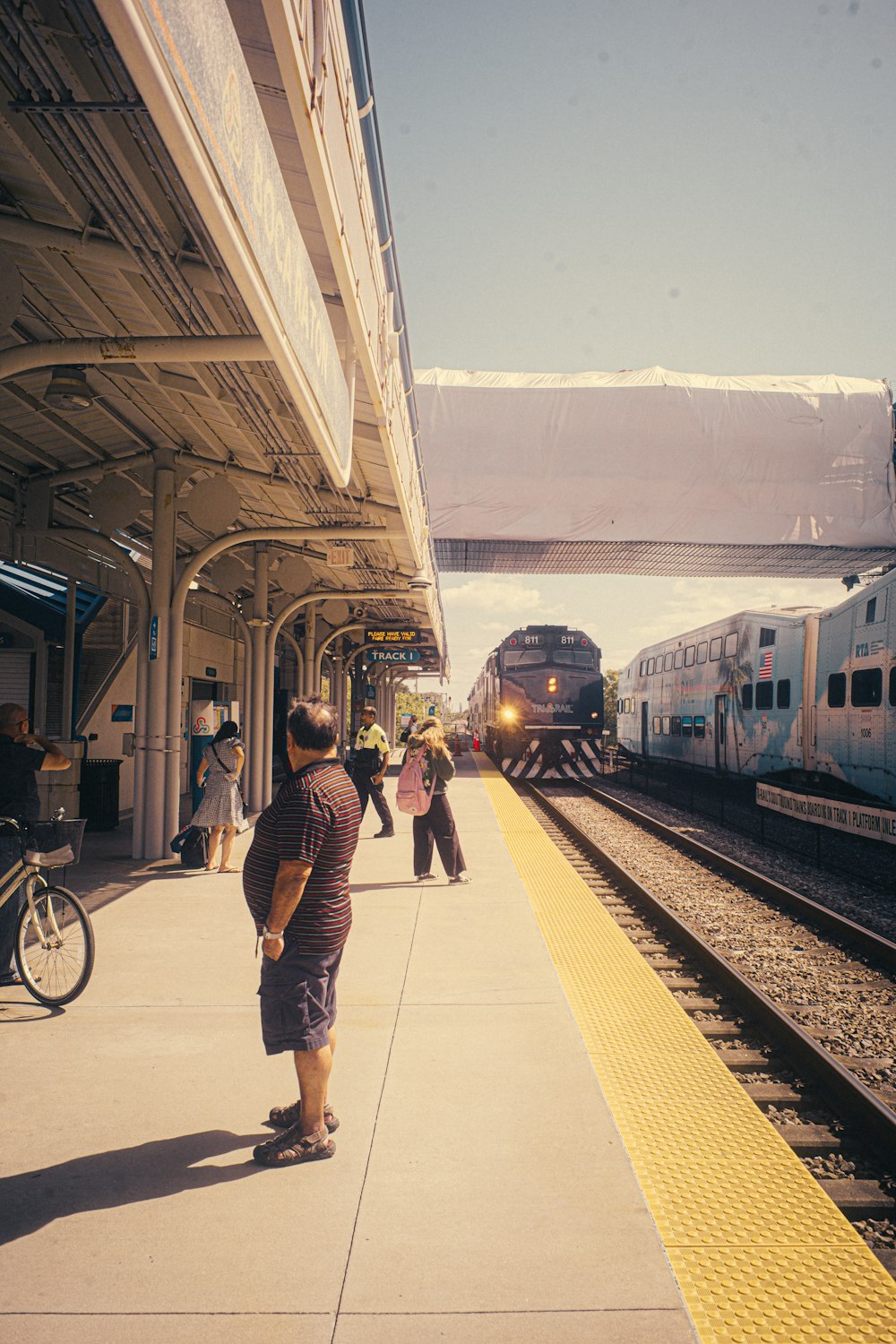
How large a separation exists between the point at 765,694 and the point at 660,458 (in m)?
21.5

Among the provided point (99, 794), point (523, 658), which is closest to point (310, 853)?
point (99, 794)

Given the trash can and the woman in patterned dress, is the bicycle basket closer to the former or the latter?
the woman in patterned dress

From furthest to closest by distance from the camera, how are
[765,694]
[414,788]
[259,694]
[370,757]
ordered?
[765,694] < [259,694] < [370,757] < [414,788]

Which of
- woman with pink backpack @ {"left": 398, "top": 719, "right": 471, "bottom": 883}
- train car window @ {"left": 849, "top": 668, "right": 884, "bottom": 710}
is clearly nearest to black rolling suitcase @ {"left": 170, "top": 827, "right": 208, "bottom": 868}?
woman with pink backpack @ {"left": 398, "top": 719, "right": 471, "bottom": 883}

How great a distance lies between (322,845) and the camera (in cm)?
365

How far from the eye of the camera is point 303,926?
364cm

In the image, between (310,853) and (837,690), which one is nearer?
(310,853)

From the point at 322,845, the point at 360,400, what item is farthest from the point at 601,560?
the point at 322,845

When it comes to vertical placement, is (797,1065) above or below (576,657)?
below

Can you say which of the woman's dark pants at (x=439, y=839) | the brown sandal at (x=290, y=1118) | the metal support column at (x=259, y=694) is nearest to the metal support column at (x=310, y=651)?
the metal support column at (x=259, y=694)

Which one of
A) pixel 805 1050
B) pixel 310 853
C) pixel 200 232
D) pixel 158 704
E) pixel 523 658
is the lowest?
pixel 805 1050

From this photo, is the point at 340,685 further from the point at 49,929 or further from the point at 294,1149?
the point at 294,1149

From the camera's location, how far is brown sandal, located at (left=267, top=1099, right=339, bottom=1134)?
381 centimetres

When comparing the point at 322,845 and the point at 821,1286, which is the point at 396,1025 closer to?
the point at 322,845
